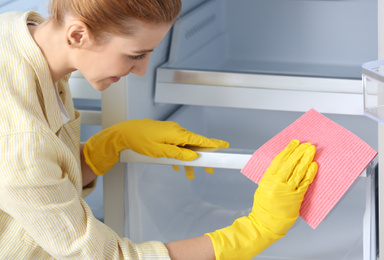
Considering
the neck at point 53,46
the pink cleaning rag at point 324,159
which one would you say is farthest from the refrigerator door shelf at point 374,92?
the neck at point 53,46

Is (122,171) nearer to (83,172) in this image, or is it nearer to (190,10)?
(83,172)

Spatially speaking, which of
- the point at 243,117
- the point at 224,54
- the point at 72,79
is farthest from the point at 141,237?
the point at 224,54

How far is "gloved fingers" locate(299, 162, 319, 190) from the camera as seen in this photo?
3.81 ft

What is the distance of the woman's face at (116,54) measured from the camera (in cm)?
108

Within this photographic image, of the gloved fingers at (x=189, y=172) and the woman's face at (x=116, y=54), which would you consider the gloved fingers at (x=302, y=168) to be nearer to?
the gloved fingers at (x=189, y=172)

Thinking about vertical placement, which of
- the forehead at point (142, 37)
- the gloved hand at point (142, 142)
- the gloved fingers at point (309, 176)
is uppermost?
the forehead at point (142, 37)

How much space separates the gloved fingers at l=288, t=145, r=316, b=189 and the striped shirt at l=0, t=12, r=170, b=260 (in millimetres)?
327

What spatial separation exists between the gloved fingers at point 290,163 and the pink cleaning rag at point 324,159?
39 millimetres

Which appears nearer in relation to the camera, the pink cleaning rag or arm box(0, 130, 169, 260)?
arm box(0, 130, 169, 260)

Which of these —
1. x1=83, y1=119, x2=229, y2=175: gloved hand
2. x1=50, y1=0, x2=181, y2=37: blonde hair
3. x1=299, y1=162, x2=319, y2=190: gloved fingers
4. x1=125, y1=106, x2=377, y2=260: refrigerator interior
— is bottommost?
x1=125, y1=106, x2=377, y2=260: refrigerator interior

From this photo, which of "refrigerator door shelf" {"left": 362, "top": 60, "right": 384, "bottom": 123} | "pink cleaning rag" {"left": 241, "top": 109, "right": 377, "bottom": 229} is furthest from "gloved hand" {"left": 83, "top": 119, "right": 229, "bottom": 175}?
"refrigerator door shelf" {"left": 362, "top": 60, "right": 384, "bottom": 123}

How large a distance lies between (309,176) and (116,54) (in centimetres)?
49

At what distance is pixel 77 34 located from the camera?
1077 millimetres

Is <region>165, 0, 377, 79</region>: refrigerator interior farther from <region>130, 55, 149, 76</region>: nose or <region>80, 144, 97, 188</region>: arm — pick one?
<region>130, 55, 149, 76</region>: nose
